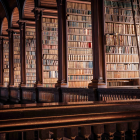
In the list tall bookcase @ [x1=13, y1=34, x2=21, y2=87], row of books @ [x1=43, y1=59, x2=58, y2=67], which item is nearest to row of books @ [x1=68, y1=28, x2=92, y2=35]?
row of books @ [x1=43, y1=59, x2=58, y2=67]

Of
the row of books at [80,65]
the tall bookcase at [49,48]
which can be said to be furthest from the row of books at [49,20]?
the row of books at [80,65]

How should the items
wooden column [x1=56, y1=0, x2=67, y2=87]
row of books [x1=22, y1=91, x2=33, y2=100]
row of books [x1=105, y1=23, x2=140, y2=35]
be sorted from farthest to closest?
row of books [x1=22, y1=91, x2=33, y2=100]
wooden column [x1=56, y1=0, x2=67, y2=87]
row of books [x1=105, y1=23, x2=140, y2=35]

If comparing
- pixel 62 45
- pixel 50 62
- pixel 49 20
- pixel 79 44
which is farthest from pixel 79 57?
pixel 49 20

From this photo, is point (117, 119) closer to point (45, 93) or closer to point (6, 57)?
point (45, 93)

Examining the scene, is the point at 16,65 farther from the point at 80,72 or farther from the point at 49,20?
the point at 80,72

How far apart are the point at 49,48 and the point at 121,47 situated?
2.95 metres

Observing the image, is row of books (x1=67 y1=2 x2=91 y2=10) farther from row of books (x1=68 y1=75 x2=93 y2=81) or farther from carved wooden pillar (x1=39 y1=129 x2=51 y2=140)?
carved wooden pillar (x1=39 y1=129 x2=51 y2=140)

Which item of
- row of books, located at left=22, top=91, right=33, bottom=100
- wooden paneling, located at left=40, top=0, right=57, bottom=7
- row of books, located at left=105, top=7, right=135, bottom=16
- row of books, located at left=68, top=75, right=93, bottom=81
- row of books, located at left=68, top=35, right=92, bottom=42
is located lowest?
row of books, located at left=22, top=91, right=33, bottom=100

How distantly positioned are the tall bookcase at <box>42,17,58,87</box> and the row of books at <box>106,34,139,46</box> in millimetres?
2993

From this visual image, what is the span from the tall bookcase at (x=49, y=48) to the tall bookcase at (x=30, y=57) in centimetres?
168

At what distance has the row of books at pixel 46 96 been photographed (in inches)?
255

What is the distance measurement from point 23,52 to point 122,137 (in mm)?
8305

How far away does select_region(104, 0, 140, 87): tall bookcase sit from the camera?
19.6 ft

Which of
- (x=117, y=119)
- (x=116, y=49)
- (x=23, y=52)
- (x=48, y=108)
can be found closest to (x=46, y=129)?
(x=48, y=108)
